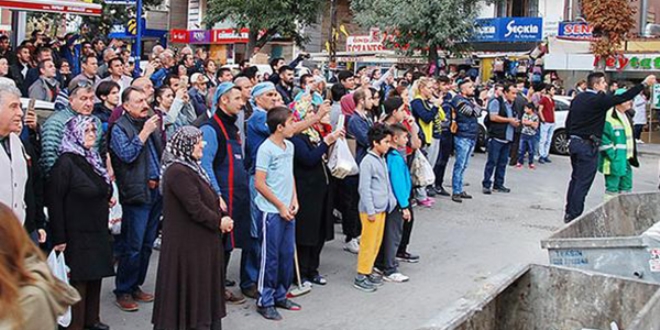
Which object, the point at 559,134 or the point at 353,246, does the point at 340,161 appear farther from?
the point at 559,134

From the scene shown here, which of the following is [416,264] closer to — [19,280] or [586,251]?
[586,251]

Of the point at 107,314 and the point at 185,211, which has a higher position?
the point at 185,211

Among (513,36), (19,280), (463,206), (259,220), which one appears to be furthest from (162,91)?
(513,36)

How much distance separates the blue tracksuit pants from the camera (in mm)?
5895

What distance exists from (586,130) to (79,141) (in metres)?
6.28

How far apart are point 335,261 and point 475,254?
1.70 metres

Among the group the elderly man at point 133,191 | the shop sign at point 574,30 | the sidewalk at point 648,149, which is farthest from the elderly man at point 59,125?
the shop sign at point 574,30

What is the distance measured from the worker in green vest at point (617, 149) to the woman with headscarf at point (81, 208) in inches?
250

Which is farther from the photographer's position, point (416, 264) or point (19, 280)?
point (416, 264)

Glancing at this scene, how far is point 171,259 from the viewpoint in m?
4.89

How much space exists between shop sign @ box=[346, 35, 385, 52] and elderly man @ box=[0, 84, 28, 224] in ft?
90.4

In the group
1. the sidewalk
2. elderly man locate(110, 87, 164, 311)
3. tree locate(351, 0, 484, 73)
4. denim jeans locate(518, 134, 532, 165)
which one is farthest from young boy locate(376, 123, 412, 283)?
tree locate(351, 0, 484, 73)

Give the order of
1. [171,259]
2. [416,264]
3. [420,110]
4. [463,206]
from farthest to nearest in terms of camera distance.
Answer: [463,206], [420,110], [416,264], [171,259]

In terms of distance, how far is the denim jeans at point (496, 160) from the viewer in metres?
12.0
